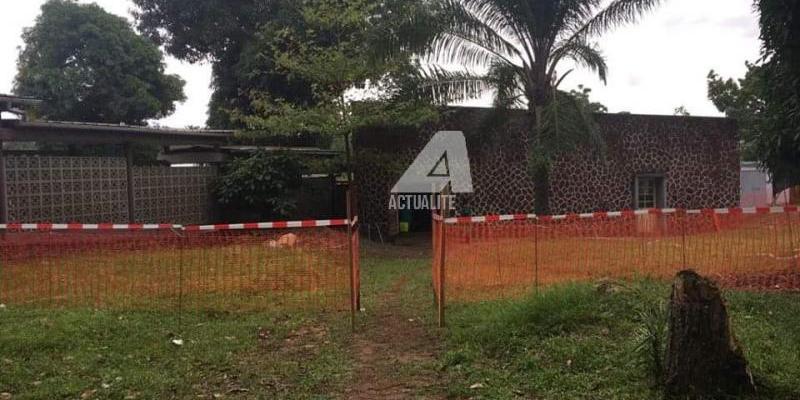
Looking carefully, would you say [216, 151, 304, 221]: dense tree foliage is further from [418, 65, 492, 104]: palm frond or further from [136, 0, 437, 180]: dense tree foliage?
[418, 65, 492, 104]: palm frond

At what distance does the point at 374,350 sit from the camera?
231 inches

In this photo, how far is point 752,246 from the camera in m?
8.08

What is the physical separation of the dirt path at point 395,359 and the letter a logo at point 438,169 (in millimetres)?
9085

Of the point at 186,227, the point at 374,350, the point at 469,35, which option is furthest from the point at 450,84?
the point at 374,350

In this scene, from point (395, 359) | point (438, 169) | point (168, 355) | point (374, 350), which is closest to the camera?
point (395, 359)

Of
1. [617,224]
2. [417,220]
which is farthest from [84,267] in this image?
[417,220]

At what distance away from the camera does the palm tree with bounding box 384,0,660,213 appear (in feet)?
37.9

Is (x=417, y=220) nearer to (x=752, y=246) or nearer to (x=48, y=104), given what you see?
(x=752, y=246)

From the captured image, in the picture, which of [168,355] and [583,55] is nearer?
[168,355]

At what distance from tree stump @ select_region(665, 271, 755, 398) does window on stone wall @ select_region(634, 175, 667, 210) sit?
1598cm

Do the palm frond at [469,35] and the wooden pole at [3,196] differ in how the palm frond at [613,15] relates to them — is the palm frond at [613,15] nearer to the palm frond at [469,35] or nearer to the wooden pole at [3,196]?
the palm frond at [469,35]

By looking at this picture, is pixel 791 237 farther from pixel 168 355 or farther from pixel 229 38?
pixel 229 38

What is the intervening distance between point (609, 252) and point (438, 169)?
31.1ft

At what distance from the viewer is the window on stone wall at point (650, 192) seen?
63.0ft
